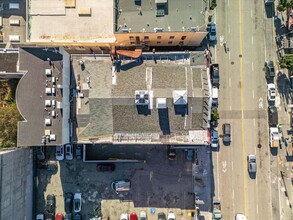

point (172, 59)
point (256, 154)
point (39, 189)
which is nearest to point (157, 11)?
point (172, 59)

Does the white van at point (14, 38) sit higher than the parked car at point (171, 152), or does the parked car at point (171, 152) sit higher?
the white van at point (14, 38)

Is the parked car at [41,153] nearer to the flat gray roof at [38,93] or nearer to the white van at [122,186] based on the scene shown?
the flat gray roof at [38,93]

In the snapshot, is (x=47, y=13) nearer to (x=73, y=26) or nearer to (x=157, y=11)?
(x=73, y=26)

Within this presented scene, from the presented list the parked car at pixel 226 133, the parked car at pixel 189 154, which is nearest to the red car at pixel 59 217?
the parked car at pixel 189 154

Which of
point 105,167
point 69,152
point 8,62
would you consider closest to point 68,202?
point 69,152

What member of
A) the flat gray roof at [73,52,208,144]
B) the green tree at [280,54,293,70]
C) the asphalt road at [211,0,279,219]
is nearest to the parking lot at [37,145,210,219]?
the asphalt road at [211,0,279,219]

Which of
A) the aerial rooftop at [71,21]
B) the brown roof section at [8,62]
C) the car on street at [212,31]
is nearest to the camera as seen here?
the brown roof section at [8,62]

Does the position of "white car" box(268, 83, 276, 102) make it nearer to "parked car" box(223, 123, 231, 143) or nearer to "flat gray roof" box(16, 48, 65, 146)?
"parked car" box(223, 123, 231, 143)
